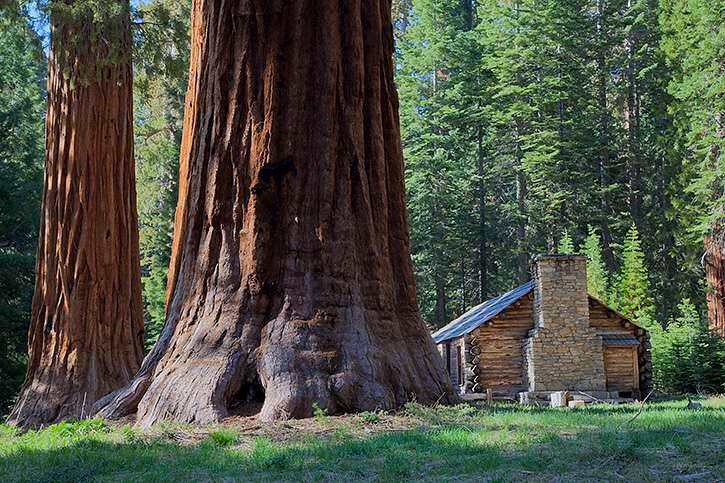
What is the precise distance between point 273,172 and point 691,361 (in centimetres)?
2254

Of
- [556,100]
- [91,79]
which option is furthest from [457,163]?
[91,79]

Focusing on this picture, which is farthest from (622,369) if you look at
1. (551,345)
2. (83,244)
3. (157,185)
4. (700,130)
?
(157,185)

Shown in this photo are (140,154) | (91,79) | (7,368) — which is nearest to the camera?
(91,79)

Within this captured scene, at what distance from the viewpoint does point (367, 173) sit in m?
8.93

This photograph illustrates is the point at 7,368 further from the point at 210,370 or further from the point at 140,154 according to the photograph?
the point at 140,154

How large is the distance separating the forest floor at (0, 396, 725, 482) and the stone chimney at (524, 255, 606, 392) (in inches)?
714

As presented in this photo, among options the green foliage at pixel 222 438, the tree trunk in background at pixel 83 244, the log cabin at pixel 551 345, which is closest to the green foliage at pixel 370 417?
the green foliage at pixel 222 438

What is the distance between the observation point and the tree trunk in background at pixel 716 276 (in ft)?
106

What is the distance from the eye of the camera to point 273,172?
841 centimetres

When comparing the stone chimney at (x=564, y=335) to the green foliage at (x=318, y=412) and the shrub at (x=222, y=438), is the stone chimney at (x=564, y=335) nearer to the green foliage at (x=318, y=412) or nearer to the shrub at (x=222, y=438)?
the green foliage at (x=318, y=412)

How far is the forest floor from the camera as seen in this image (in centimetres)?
532

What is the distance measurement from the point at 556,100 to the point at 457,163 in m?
6.50

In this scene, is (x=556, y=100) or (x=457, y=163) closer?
(x=556, y=100)

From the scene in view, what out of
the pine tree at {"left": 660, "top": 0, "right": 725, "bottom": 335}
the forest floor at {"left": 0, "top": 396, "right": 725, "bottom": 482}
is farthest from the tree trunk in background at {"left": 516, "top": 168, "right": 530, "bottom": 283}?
the forest floor at {"left": 0, "top": 396, "right": 725, "bottom": 482}
